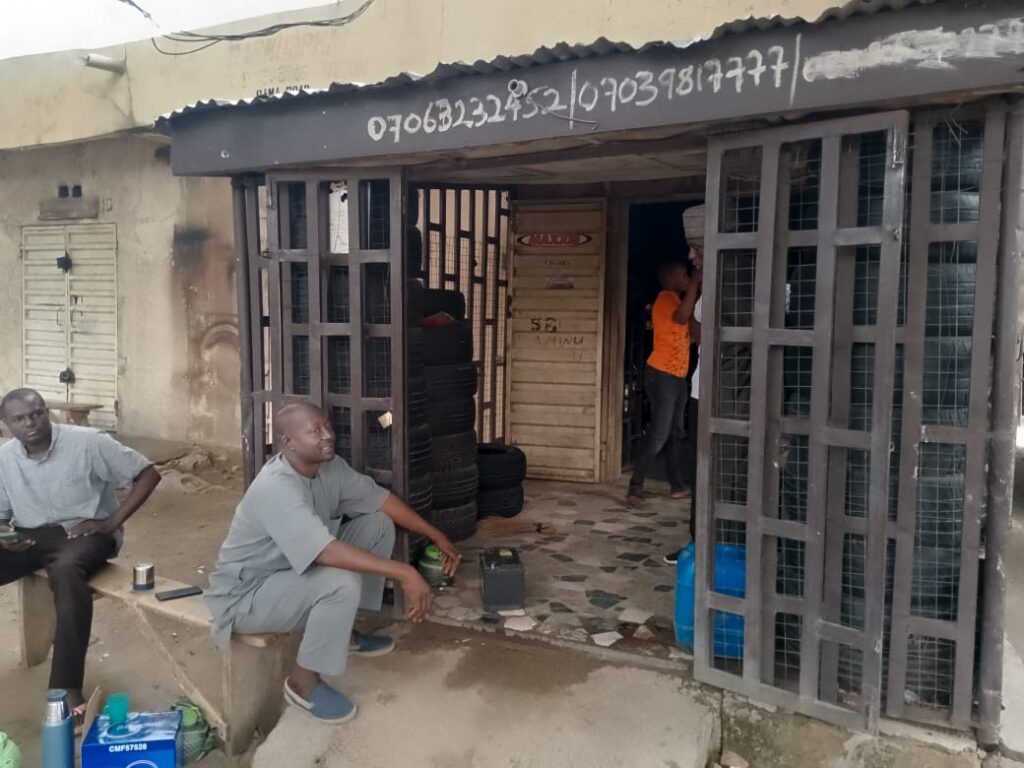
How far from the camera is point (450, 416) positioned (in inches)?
224

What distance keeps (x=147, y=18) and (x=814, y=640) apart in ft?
27.8

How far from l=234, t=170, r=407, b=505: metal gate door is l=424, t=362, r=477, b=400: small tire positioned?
1.06 meters

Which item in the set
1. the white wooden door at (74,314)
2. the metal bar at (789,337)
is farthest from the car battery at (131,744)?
the white wooden door at (74,314)

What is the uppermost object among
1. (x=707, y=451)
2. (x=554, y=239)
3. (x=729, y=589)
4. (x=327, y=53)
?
(x=327, y=53)

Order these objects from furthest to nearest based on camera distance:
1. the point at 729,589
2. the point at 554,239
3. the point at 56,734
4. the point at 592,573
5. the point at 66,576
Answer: the point at 554,239
the point at 592,573
the point at 66,576
the point at 729,589
the point at 56,734

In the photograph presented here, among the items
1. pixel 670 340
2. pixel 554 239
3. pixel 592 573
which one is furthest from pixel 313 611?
pixel 554 239

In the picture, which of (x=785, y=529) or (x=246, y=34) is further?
(x=246, y=34)

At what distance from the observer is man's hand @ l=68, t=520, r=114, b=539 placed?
13.2 ft

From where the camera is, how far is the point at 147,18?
318 inches

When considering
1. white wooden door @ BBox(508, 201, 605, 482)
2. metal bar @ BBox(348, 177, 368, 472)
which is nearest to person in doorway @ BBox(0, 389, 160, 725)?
metal bar @ BBox(348, 177, 368, 472)

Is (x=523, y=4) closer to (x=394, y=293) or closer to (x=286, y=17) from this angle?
(x=286, y=17)

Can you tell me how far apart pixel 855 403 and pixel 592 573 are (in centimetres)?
241

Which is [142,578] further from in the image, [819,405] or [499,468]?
[819,405]

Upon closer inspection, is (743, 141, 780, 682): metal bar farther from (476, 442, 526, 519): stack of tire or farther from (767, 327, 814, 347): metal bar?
(476, 442, 526, 519): stack of tire
